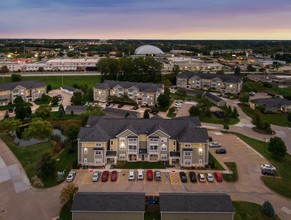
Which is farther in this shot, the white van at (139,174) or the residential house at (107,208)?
the white van at (139,174)

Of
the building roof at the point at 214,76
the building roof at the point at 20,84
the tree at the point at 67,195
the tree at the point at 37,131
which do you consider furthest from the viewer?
the building roof at the point at 214,76

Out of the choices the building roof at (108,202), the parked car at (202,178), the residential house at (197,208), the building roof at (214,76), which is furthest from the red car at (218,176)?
the building roof at (214,76)

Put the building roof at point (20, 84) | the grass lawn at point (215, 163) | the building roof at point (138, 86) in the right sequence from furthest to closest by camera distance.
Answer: the building roof at point (20, 84), the building roof at point (138, 86), the grass lawn at point (215, 163)

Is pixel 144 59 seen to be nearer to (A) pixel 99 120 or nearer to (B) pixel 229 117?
(B) pixel 229 117

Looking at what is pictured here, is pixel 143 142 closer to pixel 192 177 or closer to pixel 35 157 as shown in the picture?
pixel 192 177

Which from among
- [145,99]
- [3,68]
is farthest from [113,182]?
[3,68]

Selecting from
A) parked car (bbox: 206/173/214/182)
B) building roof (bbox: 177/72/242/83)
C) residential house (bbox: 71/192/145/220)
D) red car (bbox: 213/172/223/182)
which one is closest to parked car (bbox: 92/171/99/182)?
residential house (bbox: 71/192/145/220)

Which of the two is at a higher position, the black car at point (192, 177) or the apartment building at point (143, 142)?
the apartment building at point (143, 142)

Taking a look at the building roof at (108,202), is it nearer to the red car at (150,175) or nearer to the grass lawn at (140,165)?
the red car at (150,175)
